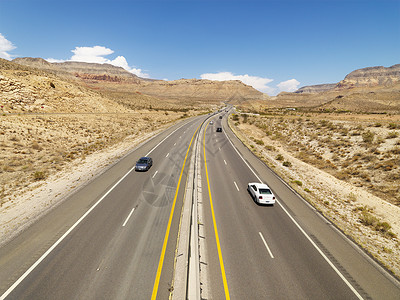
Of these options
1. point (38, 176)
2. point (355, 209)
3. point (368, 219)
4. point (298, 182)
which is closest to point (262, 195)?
point (298, 182)

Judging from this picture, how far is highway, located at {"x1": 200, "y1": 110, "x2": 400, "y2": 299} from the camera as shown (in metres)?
8.24

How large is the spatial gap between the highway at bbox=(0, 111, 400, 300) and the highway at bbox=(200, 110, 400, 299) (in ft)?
0.16

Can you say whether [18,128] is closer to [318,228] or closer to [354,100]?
[318,228]

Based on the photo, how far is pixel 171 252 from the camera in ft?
32.5

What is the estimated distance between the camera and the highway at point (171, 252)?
8.08 metres

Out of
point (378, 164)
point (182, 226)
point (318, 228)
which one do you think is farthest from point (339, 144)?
point (182, 226)

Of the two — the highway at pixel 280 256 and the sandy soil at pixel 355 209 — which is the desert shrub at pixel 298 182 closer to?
the sandy soil at pixel 355 209

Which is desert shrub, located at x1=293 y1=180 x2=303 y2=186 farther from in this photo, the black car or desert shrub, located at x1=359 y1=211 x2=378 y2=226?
the black car

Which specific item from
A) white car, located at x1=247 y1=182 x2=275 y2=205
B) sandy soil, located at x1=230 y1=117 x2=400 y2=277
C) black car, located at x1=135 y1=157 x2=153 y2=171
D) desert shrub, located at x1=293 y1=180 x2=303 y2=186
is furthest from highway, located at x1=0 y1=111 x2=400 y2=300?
black car, located at x1=135 y1=157 x2=153 y2=171

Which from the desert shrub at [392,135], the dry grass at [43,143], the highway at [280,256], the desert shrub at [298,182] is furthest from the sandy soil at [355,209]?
the dry grass at [43,143]

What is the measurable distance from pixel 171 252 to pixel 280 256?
6187 millimetres

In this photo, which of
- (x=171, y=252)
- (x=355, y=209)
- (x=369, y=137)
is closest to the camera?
(x=171, y=252)

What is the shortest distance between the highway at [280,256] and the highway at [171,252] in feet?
0.16

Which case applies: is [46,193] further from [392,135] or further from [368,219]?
[392,135]
